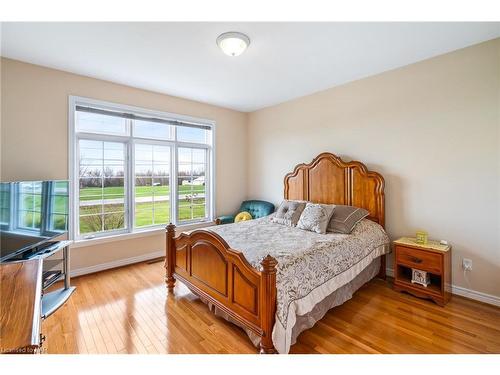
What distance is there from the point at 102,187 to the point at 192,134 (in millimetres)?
1665

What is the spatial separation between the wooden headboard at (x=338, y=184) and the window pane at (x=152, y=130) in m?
2.16

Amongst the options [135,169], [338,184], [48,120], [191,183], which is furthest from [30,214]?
[338,184]

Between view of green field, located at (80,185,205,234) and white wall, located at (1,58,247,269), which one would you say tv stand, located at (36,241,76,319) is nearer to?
white wall, located at (1,58,247,269)

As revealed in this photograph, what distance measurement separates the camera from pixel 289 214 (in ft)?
10.5

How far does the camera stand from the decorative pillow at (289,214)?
3.14 m

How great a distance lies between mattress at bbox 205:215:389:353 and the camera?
1712mm

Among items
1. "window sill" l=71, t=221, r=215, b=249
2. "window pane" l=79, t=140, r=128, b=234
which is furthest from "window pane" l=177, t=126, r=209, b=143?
"window sill" l=71, t=221, r=215, b=249

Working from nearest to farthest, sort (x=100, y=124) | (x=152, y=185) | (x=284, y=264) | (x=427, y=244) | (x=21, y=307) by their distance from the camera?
(x=21, y=307) < (x=284, y=264) < (x=427, y=244) < (x=100, y=124) < (x=152, y=185)

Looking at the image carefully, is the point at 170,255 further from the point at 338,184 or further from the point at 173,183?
the point at 338,184

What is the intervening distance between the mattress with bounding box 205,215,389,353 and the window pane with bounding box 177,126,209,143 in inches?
75.9

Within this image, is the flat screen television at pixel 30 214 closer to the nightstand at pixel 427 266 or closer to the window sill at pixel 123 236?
the window sill at pixel 123 236

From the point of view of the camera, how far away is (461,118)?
2.49 meters
